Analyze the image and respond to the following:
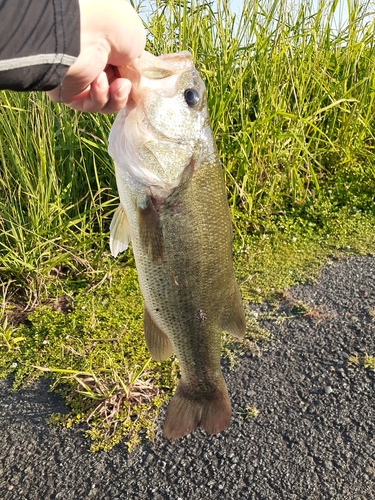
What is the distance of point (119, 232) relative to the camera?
5.67ft

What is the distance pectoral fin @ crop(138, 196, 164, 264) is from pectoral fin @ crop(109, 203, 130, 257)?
4.6 inches

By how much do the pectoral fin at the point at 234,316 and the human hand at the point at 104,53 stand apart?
32.3 inches

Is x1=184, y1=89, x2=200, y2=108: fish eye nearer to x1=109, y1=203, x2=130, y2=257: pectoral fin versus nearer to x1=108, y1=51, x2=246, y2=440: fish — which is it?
x1=108, y1=51, x2=246, y2=440: fish

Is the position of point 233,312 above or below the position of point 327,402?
above

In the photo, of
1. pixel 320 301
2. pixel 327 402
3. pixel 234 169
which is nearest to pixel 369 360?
pixel 327 402

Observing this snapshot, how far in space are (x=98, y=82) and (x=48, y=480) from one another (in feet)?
6.23

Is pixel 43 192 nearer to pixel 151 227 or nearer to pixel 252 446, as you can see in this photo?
pixel 151 227

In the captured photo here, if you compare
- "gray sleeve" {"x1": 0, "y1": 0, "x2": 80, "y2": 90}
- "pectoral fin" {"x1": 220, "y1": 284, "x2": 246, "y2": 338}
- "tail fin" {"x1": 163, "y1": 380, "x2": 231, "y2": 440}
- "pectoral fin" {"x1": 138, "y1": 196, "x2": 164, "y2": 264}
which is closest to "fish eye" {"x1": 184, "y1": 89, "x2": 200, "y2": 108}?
"pectoral fin" {"x1": 138, "y1": 196, "x2": 164, "y2": 264}

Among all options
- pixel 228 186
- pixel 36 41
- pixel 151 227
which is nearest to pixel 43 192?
pixel 228 186

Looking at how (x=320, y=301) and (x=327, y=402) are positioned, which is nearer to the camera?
(x=327, y=402)

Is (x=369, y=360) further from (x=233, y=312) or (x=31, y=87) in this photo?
(x=31, y=87)

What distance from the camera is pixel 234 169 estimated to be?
3.96 metres

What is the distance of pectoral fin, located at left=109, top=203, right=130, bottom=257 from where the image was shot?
1.71 meters

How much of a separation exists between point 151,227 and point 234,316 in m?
0.51
